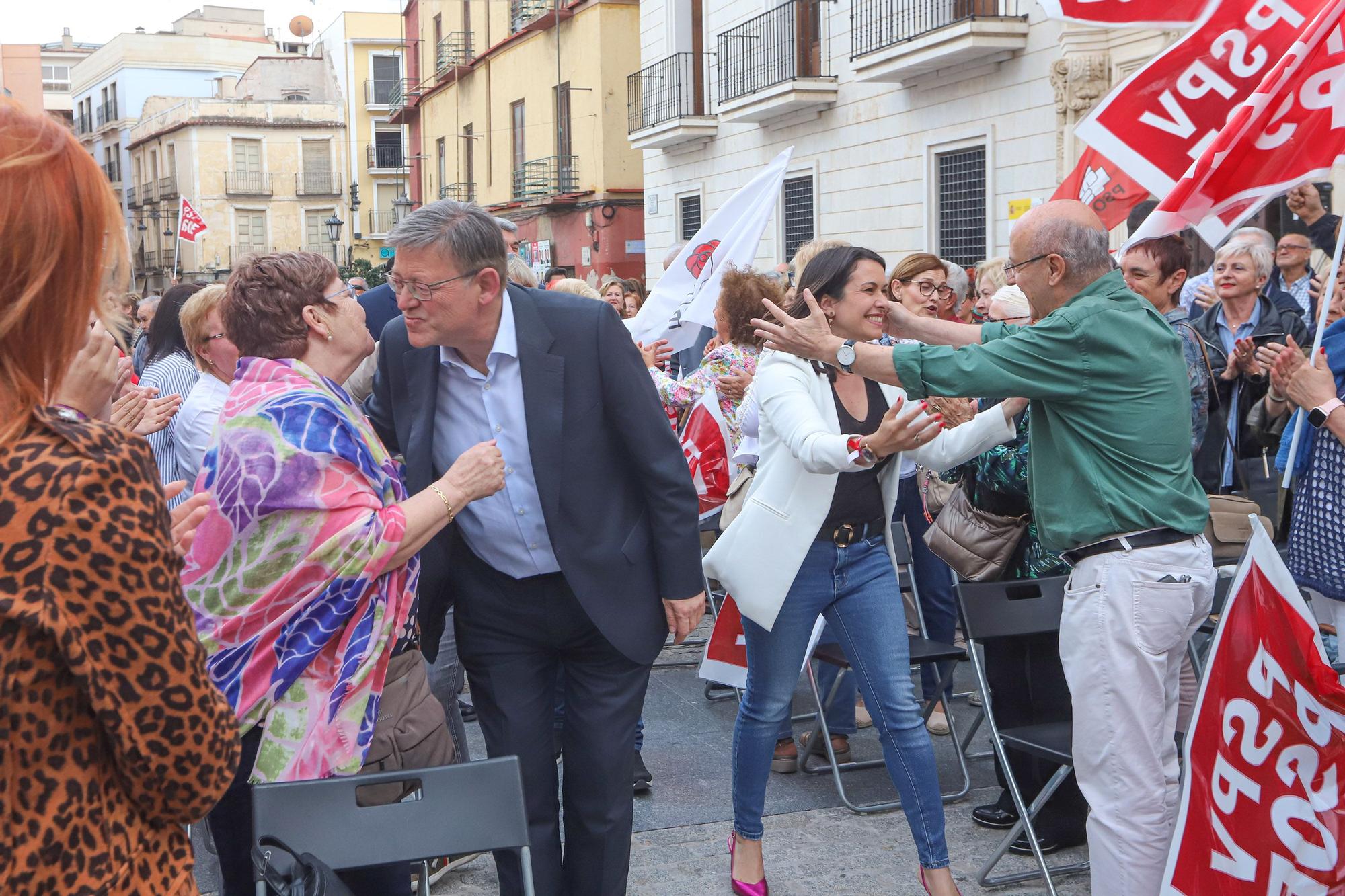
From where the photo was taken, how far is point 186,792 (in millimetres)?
1654

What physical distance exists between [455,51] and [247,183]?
25.6m

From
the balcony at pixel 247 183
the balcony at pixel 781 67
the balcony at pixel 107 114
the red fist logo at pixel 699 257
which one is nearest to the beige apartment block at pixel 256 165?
the balcony at pixel 247 183

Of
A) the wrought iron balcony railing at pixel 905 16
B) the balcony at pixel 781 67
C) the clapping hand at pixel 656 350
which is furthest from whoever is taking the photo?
the balcony at pixel 781 67

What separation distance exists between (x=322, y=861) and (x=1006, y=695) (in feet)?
9.10

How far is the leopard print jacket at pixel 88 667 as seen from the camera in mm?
1479

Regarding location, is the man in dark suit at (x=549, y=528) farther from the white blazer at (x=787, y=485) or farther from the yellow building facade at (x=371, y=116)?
the yellow building facade at (x=371, y=116)

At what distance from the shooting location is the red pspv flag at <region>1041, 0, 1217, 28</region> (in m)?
5.24

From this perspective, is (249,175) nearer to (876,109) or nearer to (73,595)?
(876,109)

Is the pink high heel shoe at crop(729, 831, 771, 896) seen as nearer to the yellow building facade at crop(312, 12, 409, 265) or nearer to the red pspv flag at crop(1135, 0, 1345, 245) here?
the red pspv flag at crop(1135, 0, 1345, 245)

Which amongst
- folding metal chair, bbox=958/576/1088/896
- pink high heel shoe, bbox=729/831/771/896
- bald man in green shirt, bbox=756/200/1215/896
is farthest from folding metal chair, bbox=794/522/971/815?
bald man in green shirt, bbox=756/200/1215/896

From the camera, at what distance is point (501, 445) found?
3285mm

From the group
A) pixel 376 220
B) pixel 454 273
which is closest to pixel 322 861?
pixel 454 273

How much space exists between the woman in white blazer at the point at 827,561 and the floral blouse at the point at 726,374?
1.84 meters

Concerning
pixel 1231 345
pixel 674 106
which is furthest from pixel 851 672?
pixel 674 106
